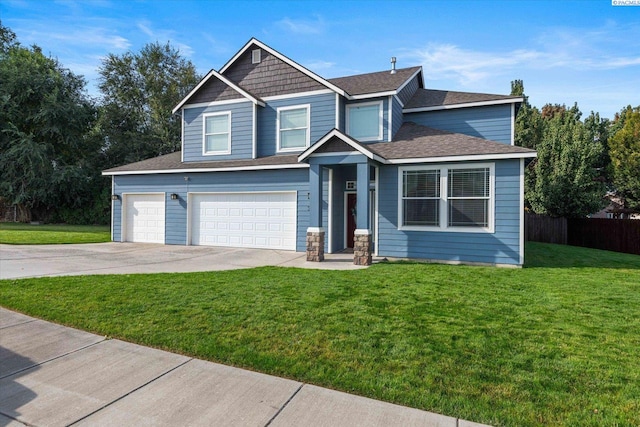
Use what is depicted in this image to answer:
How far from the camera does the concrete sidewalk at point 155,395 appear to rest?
2.71 meters

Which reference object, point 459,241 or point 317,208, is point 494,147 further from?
point 317,208

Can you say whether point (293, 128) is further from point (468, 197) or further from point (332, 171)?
point (468, 197)

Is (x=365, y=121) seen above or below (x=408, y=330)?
above

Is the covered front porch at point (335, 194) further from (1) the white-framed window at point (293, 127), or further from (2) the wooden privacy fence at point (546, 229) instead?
(2) the wooden privacy fence at point (546, 229)

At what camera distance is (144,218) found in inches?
568

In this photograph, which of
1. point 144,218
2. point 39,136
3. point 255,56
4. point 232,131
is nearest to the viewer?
point 232,131

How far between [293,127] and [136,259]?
6688 millimetres

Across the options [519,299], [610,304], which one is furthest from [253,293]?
[610,304]

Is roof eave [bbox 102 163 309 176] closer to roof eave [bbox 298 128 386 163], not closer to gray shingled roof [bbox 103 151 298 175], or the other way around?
gray shingled roof [bbox 103 151 298 175]

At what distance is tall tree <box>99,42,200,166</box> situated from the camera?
93.4 feet

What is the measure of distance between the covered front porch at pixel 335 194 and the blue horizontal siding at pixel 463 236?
0.45 m

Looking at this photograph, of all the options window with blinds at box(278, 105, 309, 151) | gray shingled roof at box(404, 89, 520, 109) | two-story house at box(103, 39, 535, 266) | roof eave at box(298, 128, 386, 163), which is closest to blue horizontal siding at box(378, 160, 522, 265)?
two-story house at box(103, 39, 535, 266)

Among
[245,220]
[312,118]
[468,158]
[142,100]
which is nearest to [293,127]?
[312,118]

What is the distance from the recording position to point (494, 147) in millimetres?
9469
